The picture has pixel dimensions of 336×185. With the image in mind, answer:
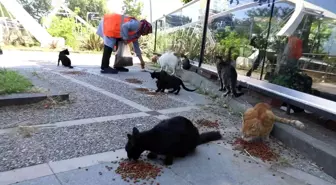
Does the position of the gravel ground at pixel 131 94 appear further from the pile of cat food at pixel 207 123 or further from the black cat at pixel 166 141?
the black cat at pixel 166 141

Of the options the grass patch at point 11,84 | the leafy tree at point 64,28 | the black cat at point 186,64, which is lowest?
the grass patch at point 11,84

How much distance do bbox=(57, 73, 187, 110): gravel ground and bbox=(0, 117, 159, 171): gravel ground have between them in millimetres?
1335

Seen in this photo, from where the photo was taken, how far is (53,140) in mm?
3342

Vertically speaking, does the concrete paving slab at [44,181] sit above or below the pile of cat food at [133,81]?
below

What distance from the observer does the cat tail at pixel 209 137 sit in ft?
11.9

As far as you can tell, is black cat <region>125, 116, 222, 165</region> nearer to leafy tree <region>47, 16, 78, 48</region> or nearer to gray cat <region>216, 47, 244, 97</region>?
gray cat <region>216, 47, 244, 97</region>

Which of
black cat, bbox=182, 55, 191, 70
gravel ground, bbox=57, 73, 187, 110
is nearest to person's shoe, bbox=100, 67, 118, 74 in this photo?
gravel ground, bbox=57, 73, 187, 110

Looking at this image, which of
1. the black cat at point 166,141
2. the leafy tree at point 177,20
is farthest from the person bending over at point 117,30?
the black cat at point 166,141

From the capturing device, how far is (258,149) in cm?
354

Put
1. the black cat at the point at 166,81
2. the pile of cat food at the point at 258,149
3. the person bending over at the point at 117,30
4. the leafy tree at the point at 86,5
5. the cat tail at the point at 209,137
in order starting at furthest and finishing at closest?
the leafy tree at the point at 86,5, the person bending over at the point at 117,30, the black cat at the point at 166,81, the cat tail at the point at 209,137, the pile of cat food at the point at 258,149

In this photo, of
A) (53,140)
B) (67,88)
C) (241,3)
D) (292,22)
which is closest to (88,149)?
(53,140)

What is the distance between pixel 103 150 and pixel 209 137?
128 centimetres

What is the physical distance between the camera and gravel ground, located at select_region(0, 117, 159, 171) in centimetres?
287

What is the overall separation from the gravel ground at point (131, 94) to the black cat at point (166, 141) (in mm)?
1870
